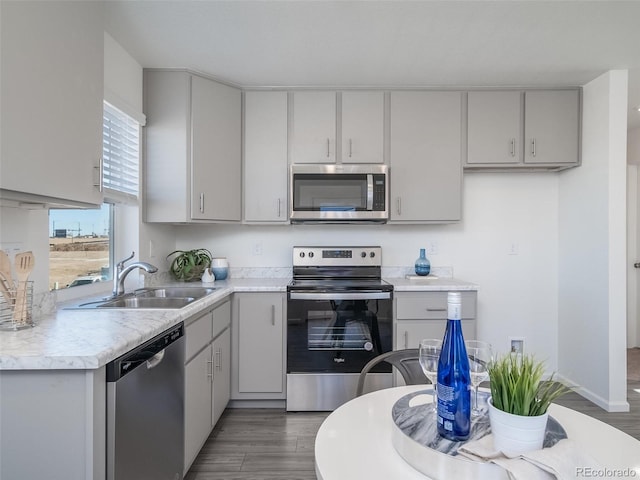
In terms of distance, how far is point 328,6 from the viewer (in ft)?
5.87

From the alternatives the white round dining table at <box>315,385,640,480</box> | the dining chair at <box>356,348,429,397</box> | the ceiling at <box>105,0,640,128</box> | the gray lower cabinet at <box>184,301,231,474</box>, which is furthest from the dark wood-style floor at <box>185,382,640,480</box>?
the ceiling at <box>105,0,640,128</box>

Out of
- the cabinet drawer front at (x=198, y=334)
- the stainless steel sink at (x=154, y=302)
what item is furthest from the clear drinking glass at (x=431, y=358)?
the stainless steel sink at (x=154, y=302)

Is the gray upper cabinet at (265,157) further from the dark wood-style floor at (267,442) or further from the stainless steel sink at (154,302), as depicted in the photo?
the dark wood-style floor at (267,442)

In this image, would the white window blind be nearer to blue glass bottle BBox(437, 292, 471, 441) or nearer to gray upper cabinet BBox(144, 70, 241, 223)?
gray upper cabinet BBox(144, 70, 241, 223)

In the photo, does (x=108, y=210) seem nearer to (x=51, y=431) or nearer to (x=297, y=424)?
(x=51, y=431)

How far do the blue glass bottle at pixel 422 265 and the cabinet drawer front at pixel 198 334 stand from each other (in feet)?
5.71

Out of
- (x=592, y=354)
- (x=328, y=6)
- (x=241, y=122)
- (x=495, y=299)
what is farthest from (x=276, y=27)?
(x=592, y=354)

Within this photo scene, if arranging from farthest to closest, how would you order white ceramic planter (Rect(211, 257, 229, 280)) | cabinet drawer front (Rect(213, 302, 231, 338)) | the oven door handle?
white ceramic planter (Rect(211, 257, 229, 280)) → the oven door handle → cabinet drawer front (Rect(213, 302, 231, 338))

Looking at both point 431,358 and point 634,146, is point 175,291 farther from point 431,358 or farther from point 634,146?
point 634,146

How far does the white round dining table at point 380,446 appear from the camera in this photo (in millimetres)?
688

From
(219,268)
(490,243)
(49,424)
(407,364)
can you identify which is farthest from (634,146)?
(49,424)

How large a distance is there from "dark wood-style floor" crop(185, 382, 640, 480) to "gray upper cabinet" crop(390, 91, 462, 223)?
1640 mm

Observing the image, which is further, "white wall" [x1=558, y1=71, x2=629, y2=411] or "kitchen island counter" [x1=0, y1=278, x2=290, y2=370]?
"white wall" [x1=558, y1=71, x2=629, y2=411]

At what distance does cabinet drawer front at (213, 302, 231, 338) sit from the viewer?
7.06 ft
